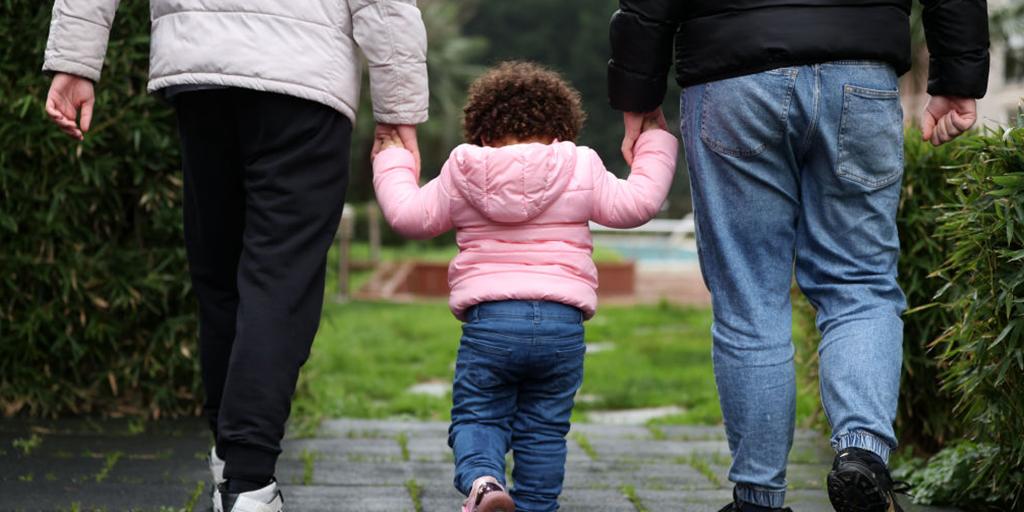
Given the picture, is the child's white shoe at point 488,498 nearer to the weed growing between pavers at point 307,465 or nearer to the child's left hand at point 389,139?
the child's left hand at point 389,139

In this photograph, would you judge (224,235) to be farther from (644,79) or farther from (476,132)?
(644,79)

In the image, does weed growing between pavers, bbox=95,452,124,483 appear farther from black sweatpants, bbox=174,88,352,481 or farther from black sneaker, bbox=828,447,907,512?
black sneaker, bbox=828,447,907,512

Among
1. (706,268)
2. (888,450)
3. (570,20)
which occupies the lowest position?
(570,20)

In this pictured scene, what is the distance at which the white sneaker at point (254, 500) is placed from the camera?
8.63 ft

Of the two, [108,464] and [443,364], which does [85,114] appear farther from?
[443,364]

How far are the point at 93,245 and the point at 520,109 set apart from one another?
2.13 meters

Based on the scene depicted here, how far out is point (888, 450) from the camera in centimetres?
255

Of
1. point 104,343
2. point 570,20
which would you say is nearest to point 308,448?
point 104,343

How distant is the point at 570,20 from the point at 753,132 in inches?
1896

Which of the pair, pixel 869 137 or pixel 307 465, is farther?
pixel 307 465

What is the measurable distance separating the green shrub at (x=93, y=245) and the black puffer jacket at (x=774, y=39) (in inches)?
85.1

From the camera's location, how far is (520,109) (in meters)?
2.97

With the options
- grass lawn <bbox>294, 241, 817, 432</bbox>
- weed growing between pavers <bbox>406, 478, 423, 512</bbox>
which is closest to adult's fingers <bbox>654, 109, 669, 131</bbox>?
weed growing between pavers <bbox>406, 478, 423, 512</bbox>

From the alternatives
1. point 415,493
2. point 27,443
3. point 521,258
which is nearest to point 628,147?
point 521,258
